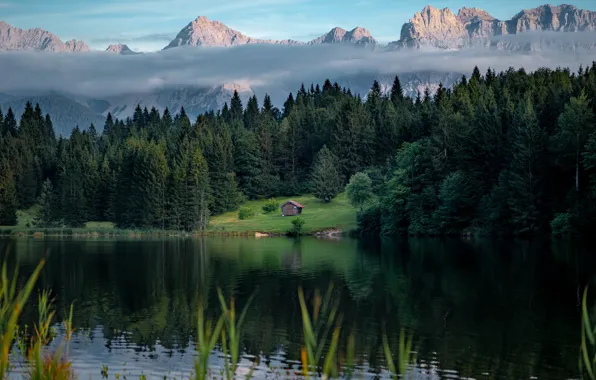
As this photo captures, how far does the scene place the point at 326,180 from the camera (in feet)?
468

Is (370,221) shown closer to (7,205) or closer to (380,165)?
(380,165)

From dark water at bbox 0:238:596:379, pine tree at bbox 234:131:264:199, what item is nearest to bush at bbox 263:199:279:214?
pine tree at bbox 234:131:264:199

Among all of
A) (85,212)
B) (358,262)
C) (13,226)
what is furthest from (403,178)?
(13,226)

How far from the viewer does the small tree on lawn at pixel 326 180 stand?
5591 inches

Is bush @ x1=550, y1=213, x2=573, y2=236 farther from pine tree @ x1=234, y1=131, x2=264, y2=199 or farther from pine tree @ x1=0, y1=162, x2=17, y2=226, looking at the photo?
pine tree @ x1=0, y1=162, x2=17, y2=226

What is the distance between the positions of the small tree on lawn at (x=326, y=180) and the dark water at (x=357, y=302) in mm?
63648

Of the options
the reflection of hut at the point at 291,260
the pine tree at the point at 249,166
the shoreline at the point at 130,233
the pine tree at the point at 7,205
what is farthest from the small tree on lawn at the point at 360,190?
the pine tree at the point at 7,205

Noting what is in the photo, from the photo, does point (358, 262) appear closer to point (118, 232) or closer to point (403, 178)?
point (403, 178)

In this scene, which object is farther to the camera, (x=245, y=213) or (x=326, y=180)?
(x=326, y=180)

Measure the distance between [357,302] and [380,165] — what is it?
361 feet

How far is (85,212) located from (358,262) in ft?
300

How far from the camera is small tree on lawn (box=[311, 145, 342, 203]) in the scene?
142000 millimetres

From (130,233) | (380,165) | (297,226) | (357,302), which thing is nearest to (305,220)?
(297,226)

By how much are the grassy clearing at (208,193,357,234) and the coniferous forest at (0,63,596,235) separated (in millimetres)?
3167
